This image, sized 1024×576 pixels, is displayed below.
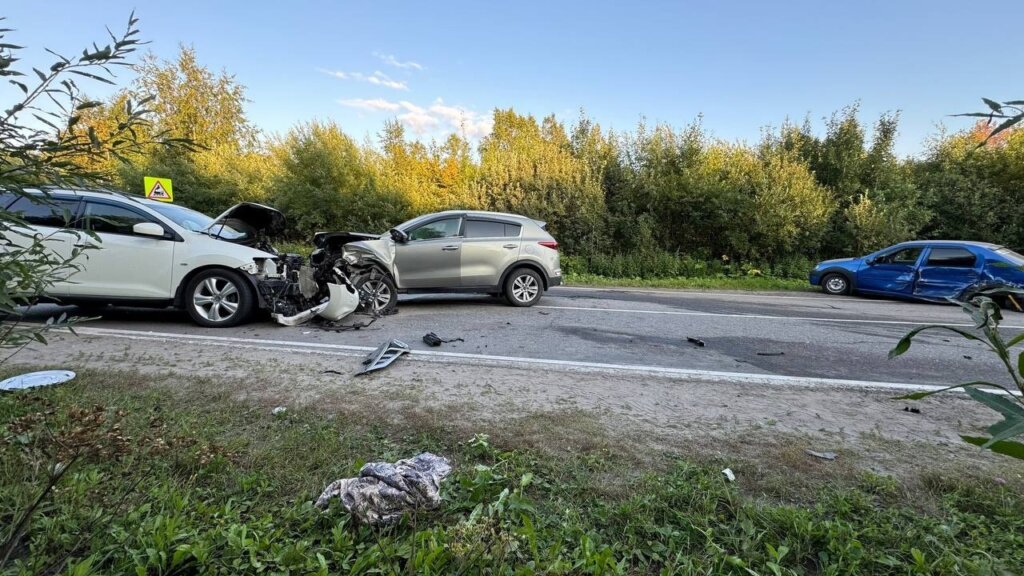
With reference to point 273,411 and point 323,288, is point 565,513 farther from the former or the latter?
point 323,288

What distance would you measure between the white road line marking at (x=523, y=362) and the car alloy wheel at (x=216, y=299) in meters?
0.53

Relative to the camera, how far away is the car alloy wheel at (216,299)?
6.25 m

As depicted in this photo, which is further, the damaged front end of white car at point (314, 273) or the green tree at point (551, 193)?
the green tree at point (551, 193)

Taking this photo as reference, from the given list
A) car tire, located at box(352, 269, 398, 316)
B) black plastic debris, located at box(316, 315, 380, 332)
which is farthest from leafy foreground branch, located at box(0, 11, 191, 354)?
car tire, located at box(352, 269, 398, 316)

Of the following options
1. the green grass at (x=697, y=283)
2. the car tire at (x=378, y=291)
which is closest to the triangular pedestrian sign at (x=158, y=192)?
the car tire at (x=378, y=291)

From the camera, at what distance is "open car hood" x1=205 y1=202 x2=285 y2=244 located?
6694mm

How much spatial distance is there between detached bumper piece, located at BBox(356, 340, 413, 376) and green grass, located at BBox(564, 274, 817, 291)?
27.3 feet

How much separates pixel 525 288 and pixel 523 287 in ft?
0.14

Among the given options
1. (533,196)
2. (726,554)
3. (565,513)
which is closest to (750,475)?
(726,554)

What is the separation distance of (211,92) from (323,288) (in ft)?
86.1

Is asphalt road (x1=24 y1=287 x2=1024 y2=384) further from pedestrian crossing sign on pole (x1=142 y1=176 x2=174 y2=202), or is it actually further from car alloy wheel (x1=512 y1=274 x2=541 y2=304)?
pedestrian crossing sign on pole (x1=142 y1=176 x2=174 y2=202)

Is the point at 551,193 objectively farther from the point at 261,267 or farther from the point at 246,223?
the point at 261,267

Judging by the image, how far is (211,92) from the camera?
26.5 m

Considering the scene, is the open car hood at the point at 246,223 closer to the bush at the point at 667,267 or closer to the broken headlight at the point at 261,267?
the broken headlight at the point at 261,267
